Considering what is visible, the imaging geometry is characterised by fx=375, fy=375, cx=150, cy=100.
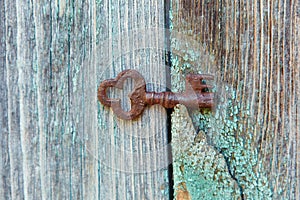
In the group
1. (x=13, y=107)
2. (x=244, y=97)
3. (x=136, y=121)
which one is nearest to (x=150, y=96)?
(x=136, y=121)

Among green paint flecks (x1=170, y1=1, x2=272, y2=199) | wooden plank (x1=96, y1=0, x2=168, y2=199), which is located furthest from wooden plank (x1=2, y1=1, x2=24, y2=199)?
green paint flecks (x1=170, y1=1, x2=272, y2=199)

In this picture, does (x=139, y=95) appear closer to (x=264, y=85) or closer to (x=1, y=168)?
(x=264, y=85)

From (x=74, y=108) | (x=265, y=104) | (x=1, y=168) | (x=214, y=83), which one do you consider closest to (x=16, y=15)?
(x=74, y=108)

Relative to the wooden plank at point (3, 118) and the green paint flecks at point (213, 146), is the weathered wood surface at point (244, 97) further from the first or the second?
the wooden plank at point (3, 118)

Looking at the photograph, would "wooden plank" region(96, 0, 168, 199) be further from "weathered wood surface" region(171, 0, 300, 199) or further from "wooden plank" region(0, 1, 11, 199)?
"wooden plank" region(0, 1, 11, 199)

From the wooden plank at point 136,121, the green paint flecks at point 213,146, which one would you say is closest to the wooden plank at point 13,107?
the wooden plank at point 136,121

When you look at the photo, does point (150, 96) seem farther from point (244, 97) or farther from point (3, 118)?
point (3, 118)

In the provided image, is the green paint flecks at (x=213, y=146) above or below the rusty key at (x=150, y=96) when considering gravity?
below
